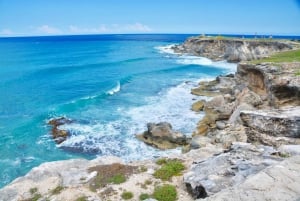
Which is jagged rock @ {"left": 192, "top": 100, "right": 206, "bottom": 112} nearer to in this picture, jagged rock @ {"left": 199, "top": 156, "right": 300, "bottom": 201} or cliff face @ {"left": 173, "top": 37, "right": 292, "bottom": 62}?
cliff face @ {"left": 173, "top": 37, "right": 292, "bottom": 62}

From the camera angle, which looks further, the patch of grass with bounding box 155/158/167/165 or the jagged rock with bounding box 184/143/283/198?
the patch of grass with bounding box 155/158/167/165

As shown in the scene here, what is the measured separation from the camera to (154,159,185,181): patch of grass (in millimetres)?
14852

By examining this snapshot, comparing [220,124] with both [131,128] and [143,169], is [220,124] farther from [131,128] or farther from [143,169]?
[143,169]

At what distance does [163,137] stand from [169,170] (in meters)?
12.6

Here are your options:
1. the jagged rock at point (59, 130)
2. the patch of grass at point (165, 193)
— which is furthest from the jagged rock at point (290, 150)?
the jagged rock at point (59, 130)

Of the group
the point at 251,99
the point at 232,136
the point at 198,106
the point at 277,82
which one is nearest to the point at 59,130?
the point at 198,106

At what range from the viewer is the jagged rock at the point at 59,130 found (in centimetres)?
3023

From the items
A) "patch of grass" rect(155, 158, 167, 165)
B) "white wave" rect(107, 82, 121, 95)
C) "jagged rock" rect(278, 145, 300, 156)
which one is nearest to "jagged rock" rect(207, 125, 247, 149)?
"patch of grass" rect(155, 158, 167, 165)

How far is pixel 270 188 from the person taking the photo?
8.95 meters

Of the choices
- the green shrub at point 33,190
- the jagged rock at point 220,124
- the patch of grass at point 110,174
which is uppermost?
the patch of grass at point 110,174

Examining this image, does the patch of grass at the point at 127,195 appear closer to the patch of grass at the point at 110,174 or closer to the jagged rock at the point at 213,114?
the patch of grass at the point at 110,174

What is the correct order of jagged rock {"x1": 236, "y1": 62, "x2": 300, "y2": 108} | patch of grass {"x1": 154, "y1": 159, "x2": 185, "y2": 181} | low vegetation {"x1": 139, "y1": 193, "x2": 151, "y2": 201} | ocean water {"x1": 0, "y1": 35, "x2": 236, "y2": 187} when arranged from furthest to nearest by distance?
ocean water {"x1": 0, "y1": 35, "x2": 236, "y2": 187}, jagged rock {"x1": 236, "y1": 62, "x2": 300, "y2": 108}, patch of grass {"x1": 154, "y1": 159, "x2": 185, "y2": 181}, low vegetation {"x1": 139, "y1": 193, "x2": 151, "y2": 201}

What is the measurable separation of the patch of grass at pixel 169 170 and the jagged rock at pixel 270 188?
5705 millimetres

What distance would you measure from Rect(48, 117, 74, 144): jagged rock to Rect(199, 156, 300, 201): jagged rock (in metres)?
22.9
